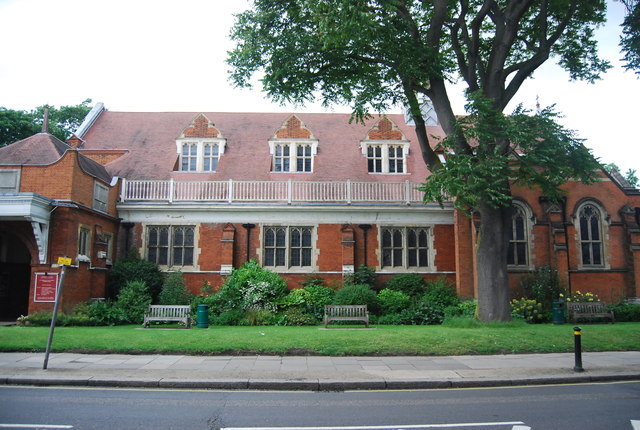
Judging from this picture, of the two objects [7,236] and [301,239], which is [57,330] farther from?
[301,239]

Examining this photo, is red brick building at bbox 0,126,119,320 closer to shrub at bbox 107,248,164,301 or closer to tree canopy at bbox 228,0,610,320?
shrub at bbox 107,248,164,301

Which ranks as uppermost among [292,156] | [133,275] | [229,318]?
[292,156]

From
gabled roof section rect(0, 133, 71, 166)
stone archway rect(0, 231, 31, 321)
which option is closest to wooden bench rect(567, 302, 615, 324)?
gabled roof section rect(0, 133, 71, 166)

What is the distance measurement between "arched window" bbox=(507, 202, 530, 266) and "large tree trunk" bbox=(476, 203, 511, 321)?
5245mm

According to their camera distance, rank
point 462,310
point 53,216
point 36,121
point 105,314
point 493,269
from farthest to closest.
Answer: point 36,121, point 462,310, point 105,314, point 53,216, point 493,269

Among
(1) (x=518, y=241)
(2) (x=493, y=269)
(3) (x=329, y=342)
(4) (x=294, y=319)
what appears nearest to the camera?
(3) (x=329, y=342)

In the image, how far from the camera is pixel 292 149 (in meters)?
25.3

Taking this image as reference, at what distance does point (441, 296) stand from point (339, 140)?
10832 mm

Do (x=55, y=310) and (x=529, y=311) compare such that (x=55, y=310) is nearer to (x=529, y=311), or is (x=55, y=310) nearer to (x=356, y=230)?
(x=356, y=230)

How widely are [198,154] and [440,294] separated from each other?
555 inches

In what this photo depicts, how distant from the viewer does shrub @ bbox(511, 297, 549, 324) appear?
19062 millimetres

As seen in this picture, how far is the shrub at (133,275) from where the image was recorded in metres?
20.4

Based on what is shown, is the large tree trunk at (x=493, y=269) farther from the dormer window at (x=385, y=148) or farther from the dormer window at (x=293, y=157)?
the dormer window at (x=293, y=157)

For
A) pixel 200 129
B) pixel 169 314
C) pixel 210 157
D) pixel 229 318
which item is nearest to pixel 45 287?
pixel 169 314
